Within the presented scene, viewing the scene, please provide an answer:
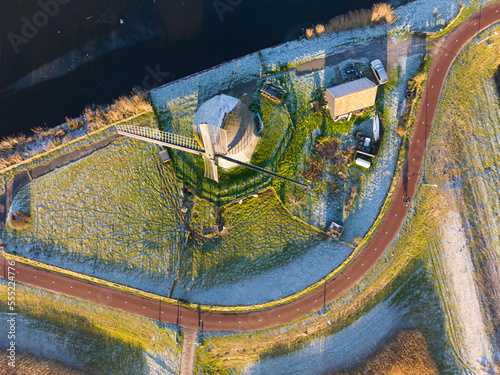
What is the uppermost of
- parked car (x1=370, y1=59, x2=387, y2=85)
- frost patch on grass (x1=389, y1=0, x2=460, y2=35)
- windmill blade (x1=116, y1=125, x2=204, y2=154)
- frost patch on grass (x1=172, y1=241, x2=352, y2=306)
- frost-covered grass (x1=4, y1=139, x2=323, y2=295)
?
frost patch on grass (x1=389, y1=0, x2=460, y2=35)

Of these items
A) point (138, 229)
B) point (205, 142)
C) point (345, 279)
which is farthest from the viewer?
point (138, 229)

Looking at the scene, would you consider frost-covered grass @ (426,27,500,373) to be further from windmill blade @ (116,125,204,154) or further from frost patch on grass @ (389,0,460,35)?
windmill blade @ (116,125,204,154)

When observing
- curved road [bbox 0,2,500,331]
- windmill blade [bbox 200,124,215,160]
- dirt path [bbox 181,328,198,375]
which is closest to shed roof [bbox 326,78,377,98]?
curved road [bbox 0,2,500,331]

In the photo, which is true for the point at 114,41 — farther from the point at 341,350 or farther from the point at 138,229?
the point at 341,350

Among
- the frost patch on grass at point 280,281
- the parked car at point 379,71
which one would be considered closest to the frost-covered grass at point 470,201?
the parked car at point 379,71

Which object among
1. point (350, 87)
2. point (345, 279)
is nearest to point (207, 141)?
point (350, 87)

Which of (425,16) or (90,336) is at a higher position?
(425,16)

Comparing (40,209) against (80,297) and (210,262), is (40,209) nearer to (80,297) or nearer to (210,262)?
(80,297)

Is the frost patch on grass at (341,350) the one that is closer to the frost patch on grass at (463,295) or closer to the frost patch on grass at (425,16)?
the frost patch on grass at (463,295)
